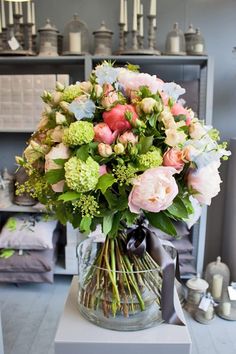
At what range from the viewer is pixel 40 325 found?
2258 millimetres

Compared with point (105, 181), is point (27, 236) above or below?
below

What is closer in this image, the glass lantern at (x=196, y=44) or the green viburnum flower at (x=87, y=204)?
the green viburnum flower at (x=87, y=204)

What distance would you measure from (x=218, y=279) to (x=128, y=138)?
1.93 metres

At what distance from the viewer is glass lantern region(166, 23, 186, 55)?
244cm

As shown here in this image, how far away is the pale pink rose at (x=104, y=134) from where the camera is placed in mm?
809

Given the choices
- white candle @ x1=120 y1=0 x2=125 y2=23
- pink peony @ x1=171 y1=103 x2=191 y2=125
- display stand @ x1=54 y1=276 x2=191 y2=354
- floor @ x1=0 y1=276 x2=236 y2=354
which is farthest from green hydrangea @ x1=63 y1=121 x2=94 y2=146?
white candle @ x1=120 y1=0 x2=125 y2=23

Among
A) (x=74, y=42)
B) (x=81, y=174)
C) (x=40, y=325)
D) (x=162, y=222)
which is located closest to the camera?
(x=81, y=174)

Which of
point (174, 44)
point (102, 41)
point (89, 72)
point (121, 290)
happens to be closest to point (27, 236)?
point (89, 72)

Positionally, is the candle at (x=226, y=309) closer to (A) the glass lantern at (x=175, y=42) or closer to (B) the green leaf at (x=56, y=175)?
(A) the glass lantern at (x=175, y=42)

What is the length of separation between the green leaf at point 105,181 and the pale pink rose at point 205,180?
180mm

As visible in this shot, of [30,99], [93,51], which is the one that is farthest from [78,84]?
[93,51]

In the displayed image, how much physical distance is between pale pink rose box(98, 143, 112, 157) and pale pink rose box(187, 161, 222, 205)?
0.19m

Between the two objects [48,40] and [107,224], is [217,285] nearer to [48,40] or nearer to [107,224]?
[107,224]

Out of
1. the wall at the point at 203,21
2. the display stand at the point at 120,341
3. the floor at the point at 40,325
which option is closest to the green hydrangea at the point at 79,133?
the display stand at the point at 120,341
